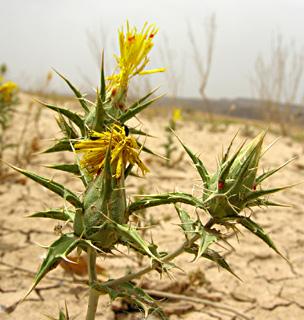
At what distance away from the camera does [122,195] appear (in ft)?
3.46

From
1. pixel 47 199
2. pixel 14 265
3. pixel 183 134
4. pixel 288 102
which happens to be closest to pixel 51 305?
pixel 14 265

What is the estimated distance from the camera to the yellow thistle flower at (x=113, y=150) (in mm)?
1021

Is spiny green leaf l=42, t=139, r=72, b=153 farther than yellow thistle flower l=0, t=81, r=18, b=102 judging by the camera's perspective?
No

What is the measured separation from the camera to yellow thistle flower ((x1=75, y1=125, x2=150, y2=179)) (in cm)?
102

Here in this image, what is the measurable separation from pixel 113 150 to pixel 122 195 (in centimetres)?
15

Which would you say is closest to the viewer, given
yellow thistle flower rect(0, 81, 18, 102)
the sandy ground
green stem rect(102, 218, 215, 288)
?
green stem rect(102, 218, 215, 288)

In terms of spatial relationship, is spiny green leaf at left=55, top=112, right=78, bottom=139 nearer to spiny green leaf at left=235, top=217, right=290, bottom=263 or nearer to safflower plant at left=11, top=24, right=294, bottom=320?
safflower plant at left=11, top=24, right=294, bottom=320

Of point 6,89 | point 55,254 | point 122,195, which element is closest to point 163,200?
point 122,195

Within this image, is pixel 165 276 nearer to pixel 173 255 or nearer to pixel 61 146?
pixel 173 255

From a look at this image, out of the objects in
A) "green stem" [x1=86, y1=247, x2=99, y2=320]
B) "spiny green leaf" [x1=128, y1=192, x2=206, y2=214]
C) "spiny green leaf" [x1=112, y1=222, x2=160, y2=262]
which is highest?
"spiny green leaf" [x1=128, y1=192, x2=206, y2=214]

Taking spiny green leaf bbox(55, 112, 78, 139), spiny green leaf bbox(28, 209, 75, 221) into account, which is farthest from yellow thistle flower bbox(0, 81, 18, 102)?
spiny green leaf bbox(28, 209, 75, 221)

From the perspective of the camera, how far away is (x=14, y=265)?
236 cm

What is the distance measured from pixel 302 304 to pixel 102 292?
192 centimetres

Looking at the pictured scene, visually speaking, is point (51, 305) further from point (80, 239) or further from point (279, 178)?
point (279, 178)
